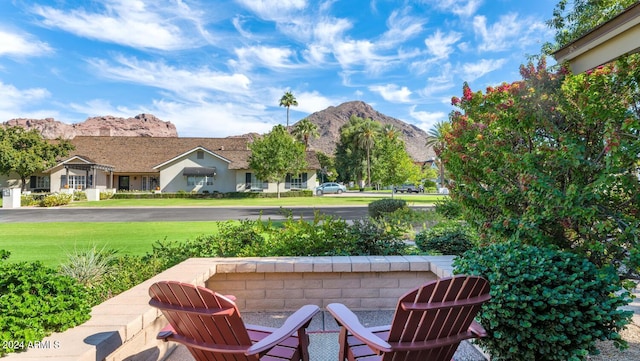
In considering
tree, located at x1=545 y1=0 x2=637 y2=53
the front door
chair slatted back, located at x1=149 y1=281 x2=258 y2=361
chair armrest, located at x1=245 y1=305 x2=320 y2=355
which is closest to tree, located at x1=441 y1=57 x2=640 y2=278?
chair armrest, located at x1=245 y1=305 x2=320 y2=355

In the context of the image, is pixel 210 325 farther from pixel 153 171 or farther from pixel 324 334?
pixel 153 171

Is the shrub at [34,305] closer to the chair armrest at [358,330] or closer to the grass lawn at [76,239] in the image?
the chair armrest at [358,330]

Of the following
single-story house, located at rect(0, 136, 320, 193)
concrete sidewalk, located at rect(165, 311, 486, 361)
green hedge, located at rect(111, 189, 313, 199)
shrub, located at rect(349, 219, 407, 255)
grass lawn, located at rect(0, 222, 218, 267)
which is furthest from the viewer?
single-story house, located at rect(0, 136, 320, 193)

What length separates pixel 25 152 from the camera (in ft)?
114

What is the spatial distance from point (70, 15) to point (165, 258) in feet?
40.9

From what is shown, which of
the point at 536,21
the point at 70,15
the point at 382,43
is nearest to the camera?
the point at 70,15

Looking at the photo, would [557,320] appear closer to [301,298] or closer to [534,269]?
[534,269]

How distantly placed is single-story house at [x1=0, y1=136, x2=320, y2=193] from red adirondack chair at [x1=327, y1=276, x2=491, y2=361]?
37.7 metres

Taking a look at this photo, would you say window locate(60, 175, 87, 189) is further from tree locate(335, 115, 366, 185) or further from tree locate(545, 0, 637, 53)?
tree locate(335, 115, 366, 185)

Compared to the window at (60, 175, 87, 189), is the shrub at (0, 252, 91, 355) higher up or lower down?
lower down

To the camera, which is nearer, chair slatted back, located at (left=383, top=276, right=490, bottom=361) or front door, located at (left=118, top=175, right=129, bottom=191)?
chair slatted back, located at (left=383, top=276, right=490, bottom=361)

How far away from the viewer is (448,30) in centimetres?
1485

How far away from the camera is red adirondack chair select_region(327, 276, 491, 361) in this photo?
2.04m

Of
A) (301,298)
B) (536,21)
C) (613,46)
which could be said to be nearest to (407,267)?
(301,298)
